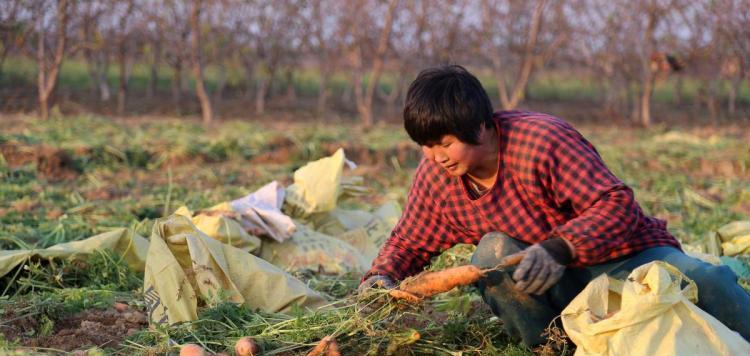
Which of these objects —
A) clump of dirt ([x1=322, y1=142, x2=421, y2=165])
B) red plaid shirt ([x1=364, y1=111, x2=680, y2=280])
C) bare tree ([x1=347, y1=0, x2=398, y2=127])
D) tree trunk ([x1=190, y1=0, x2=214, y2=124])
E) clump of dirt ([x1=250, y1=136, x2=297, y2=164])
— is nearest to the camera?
red plaid shirt ([x1=364, y1=111, x2=680, y2=280])

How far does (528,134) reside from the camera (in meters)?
2.49

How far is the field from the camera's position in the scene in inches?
107

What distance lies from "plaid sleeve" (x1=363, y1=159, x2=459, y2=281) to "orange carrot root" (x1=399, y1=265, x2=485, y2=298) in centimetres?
21

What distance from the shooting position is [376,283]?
2.65 meters

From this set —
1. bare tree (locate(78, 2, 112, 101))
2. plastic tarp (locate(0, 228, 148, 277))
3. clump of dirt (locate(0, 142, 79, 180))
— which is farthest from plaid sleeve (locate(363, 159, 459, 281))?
bare tree (locate(78, 2, 112, 101))

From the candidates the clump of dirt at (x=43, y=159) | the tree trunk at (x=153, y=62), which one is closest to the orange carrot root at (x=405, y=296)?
the clump of dirt at (x=43, y=159)

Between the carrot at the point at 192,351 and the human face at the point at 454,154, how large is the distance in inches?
35.7

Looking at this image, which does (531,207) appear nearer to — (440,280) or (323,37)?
(440,280)

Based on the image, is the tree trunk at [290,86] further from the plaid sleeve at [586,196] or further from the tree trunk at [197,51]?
the plaid sleeve at [586,196]

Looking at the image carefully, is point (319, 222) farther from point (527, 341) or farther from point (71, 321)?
point (527, 341)

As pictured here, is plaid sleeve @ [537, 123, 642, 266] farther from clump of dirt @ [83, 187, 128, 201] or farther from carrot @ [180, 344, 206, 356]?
clump of dirt @ [83, 187, 128, 201]

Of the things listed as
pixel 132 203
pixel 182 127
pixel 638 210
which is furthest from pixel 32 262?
pixel 182 127

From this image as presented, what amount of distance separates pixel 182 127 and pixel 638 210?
9.10 metres

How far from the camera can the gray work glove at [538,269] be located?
7.56 ft
